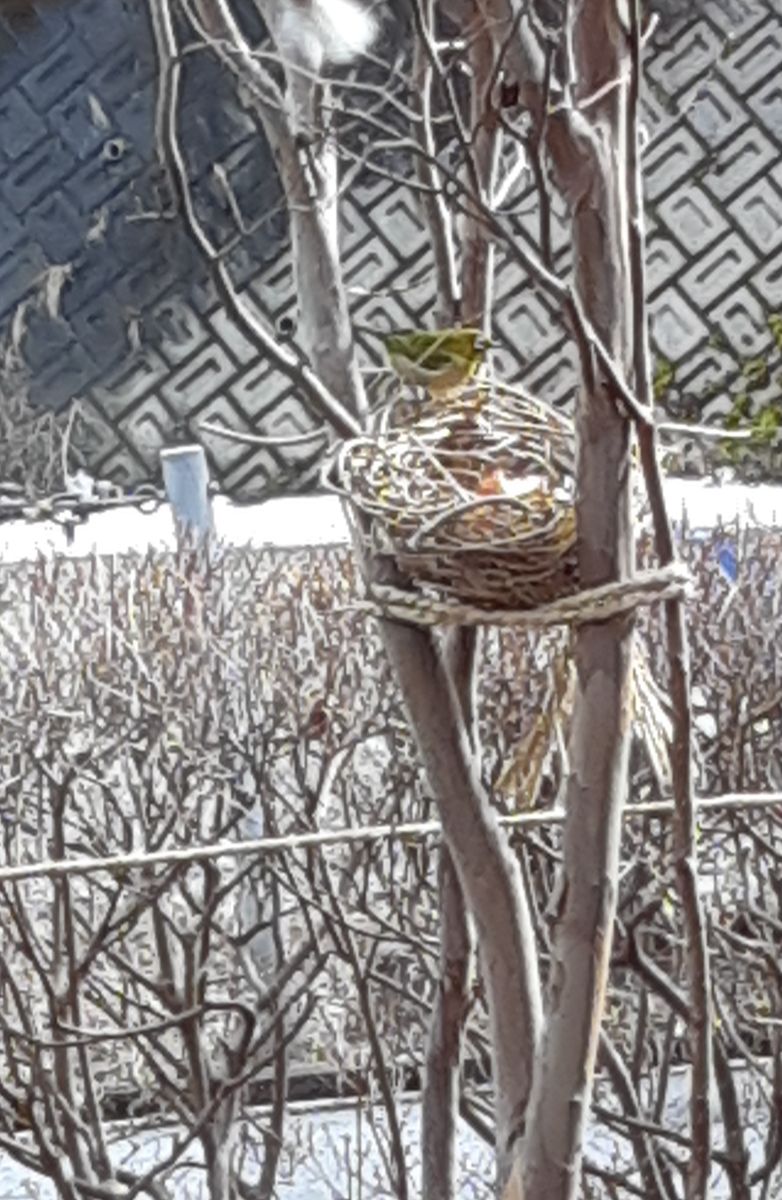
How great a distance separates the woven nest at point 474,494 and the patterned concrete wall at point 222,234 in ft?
8.42

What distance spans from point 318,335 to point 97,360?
2.74 metres

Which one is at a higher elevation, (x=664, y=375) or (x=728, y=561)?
(x=664, y=375)

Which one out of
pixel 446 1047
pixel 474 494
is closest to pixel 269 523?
pixel 446 1047

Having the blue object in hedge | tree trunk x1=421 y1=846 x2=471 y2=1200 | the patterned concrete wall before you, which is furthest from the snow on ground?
tree trunk x1=421 y1=846 x2=471 y2=1200

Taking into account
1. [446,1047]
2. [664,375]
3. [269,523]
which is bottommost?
[446,1047]

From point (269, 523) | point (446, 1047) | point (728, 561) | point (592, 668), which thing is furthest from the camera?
point (269, 523)

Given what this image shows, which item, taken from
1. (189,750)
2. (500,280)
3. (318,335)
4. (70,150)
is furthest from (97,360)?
(318,335)

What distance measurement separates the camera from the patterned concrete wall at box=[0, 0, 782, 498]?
361 centimetres

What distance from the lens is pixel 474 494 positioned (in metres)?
0.89

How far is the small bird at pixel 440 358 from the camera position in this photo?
977 millimetres

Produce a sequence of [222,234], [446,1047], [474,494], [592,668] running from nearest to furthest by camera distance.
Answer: [592,668] < [474,494] < [446,1047] < [222,234]

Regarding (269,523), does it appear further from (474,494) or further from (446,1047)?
(474,494)

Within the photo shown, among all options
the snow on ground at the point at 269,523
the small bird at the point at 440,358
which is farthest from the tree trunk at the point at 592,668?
the snow on ground at the point at 269,523

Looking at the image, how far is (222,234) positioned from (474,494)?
9.36 ft
